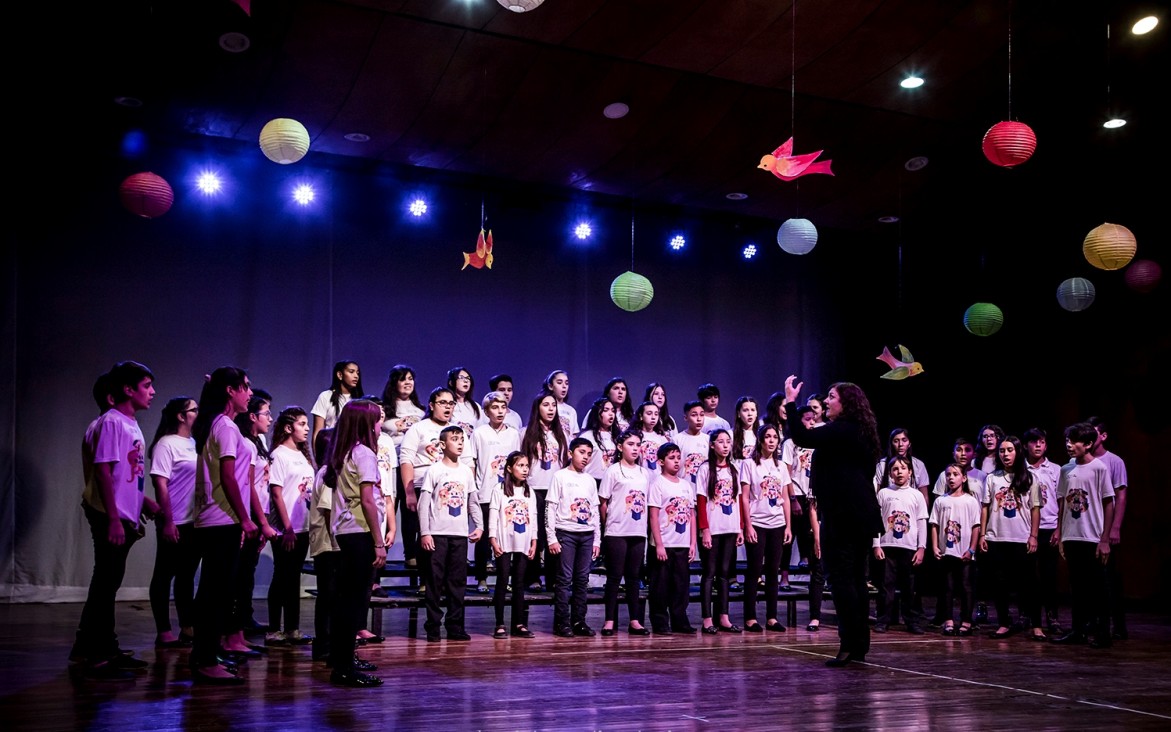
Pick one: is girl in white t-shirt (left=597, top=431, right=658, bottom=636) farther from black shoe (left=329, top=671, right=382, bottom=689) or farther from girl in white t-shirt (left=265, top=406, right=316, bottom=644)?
black shoe (left=329, top=671, right=382, bottom=689)

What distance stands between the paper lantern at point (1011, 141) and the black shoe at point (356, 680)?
515cm

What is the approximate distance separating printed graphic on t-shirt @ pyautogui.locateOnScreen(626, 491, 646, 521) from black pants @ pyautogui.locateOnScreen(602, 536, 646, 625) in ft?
0.53

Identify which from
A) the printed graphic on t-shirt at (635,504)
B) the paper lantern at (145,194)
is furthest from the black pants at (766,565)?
the paper lantern at (145,194)

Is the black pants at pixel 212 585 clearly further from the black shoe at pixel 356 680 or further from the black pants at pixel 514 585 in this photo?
the black pants at pixel 514 585

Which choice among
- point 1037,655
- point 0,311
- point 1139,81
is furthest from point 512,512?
point 1139,81

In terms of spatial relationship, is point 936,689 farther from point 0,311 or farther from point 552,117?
point 0,311

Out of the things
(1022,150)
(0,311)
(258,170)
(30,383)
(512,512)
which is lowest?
(512,512)

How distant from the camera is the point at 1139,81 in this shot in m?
8.24

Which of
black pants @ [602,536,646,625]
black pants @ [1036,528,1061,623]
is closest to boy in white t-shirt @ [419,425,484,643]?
black pants @ [602,536,646,625]

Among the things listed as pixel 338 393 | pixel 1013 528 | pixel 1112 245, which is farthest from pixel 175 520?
pixel 1112 245

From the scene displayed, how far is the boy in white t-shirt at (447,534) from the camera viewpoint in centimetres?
621

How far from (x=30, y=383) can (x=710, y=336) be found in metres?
6.82

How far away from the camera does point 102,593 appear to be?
4.63 metres

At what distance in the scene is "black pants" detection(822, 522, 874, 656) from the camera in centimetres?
527
